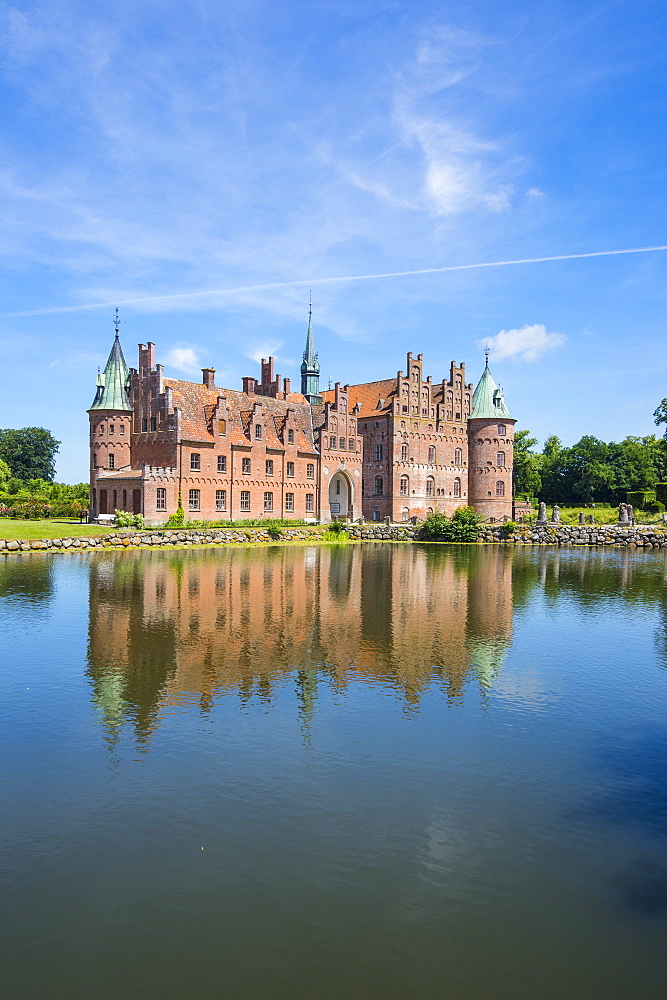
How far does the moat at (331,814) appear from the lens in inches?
244

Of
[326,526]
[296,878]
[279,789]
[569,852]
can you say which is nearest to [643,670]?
[569,852]

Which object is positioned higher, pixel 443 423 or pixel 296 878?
pixel 443 423

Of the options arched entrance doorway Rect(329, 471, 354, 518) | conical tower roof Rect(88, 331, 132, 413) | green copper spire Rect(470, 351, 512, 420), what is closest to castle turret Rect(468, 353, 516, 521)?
green copper spire Rect(470, 351, 512, 420)

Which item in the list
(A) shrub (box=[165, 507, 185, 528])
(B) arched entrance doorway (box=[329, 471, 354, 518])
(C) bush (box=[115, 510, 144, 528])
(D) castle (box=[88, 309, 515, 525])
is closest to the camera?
(C) bush (box=[115, 510, 144, 528])

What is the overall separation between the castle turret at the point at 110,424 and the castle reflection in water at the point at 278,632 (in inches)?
931

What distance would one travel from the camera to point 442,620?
68.2ft

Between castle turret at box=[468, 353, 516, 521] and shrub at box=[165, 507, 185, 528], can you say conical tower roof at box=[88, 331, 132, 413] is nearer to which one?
shrub at box=[165, 507, 185, 528]

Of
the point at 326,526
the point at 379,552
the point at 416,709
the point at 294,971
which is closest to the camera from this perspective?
the point at 294,971

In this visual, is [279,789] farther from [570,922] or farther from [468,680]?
[468,680]

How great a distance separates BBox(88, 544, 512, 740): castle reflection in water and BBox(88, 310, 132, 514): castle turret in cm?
2366

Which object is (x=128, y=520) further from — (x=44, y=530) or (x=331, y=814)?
(x=331, y=814)

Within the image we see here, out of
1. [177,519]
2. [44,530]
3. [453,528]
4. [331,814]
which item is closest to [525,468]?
[453,528]

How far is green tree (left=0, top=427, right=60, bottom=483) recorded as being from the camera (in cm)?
10850

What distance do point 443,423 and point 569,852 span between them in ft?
217
